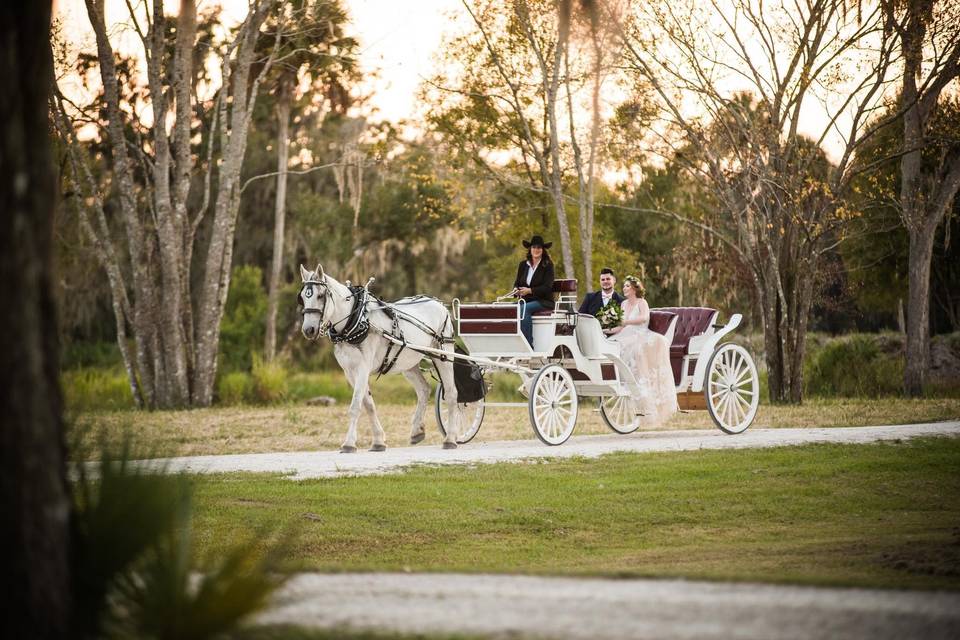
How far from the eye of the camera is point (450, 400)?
1545 centimetres

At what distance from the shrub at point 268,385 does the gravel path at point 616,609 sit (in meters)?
20.0

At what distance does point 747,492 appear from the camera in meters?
12.0

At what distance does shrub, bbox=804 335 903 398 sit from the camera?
2689 cm

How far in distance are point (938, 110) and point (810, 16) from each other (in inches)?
152

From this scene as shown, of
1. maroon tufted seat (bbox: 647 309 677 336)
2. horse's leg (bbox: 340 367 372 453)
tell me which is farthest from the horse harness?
maroon tufted seat (bbox: 647 309 677 336)

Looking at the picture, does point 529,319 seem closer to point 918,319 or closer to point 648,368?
point 648,368

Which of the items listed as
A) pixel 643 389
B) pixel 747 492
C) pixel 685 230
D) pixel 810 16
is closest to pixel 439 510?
pixel 747 492

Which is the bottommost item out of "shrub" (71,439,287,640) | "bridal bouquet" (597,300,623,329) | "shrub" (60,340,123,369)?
A: "shrub" (71,439,287,640)

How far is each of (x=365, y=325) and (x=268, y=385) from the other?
12296 mm

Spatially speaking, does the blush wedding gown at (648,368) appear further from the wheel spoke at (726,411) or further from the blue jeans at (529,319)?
the blue jeans at (529,319)

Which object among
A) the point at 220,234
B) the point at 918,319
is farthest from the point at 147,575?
the point at 918,319

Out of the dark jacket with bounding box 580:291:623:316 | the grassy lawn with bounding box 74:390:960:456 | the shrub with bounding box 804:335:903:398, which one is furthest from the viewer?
the shrub with bounding box 804:335:903:398

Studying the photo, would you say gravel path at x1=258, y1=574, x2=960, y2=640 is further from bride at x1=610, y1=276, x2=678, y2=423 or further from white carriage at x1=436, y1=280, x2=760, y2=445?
bride at x1=610, y1=276, x2=678, y2=423

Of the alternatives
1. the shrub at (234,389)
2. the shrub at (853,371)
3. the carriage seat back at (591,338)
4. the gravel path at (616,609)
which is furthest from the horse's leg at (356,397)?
the shrub at (853,371)
